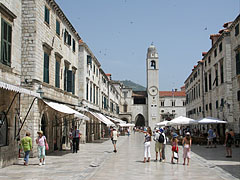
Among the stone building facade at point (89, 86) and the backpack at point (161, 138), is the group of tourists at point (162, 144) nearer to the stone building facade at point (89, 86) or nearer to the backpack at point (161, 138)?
the backpack at point (161, 138)

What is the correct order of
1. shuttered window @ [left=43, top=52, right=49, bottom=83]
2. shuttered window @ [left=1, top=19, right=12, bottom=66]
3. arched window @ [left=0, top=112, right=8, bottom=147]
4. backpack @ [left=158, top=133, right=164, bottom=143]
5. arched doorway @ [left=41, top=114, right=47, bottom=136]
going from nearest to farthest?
shuttered window @ [left=1, top=19, right=12, bottom=66], arched window @ [left=0, top=112, right=8, bottom=147], backpack @ [left=158, top=133, right=164, bottom=143], shuttered window @ [left=43, top=52, right=49, bottom=83], arched doorway @ [left=41, top=114, right=47, bottom=136]

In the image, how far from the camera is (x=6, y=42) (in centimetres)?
1299

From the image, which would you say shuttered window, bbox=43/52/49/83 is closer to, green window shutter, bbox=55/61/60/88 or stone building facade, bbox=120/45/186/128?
green window shutter, bbox=55/61/60/88

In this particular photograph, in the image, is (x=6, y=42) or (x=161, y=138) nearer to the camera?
(x=6, y=42)

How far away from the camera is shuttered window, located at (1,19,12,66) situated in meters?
12.6

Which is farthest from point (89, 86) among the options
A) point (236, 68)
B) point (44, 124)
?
point (236, 68)

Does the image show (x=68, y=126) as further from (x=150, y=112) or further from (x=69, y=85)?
(x=150, y=112)

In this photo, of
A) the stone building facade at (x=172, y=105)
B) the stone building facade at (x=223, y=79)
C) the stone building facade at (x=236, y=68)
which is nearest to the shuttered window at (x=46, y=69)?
the stone building facade at (x=236, y=68)

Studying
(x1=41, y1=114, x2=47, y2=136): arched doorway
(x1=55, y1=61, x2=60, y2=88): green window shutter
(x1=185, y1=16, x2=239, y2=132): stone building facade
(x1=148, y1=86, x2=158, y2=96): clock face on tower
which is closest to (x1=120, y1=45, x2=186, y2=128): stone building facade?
(x1=148, y1=86, x2=158, y2=96): clock face on tower

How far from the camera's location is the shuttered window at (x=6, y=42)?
1258 cm

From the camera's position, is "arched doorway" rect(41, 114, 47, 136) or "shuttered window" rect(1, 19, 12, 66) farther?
"arched doorway" rect(41, 114, 47, 136)

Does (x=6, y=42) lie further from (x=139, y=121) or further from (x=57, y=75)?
(x=139, y=121)

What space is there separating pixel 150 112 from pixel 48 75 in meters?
60.7

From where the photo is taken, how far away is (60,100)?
806 inches
